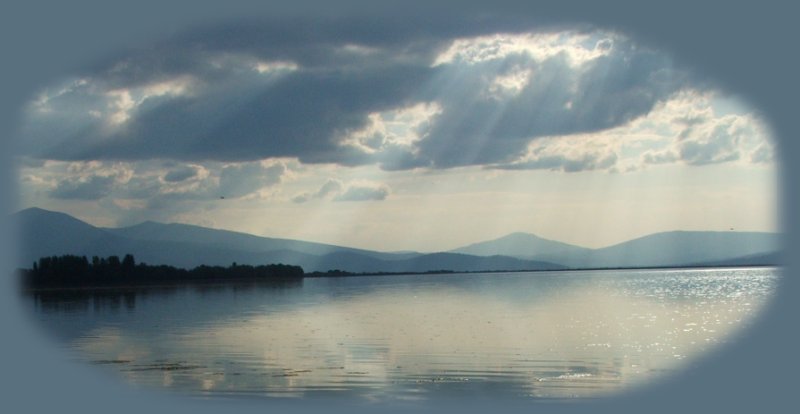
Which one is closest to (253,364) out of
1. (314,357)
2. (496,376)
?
(314,357)

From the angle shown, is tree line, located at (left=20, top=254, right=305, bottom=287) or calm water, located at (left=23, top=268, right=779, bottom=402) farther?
tree line, located at (left=20, top=254, right=305, bottom=287)

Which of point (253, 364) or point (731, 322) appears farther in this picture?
point (731, 322)

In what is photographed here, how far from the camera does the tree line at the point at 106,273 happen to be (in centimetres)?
8138

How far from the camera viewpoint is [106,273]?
288 ft

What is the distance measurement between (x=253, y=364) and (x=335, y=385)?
153 inches

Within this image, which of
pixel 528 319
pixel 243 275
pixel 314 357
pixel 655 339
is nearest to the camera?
pixel 314 357

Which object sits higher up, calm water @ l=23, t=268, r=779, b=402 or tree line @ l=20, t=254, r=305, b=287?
tree line @ l=20, t=254, r=305, b=287

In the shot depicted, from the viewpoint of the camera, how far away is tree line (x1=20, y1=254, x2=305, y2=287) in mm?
81375

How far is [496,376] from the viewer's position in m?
18.1

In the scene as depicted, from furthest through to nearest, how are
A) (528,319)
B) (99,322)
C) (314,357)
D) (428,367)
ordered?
(99,322) → (528,319) → (314,357) → (428,367)

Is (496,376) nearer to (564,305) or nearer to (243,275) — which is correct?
(564,305)

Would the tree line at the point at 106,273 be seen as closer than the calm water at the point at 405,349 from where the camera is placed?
No

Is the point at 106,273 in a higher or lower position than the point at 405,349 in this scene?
higher

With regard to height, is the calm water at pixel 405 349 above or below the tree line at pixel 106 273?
below
